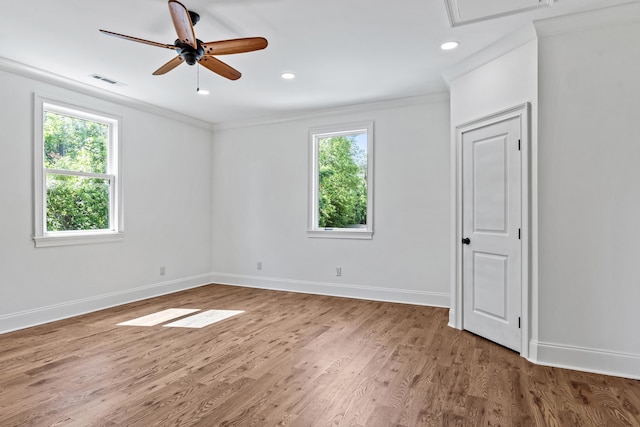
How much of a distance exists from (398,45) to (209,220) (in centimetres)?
433

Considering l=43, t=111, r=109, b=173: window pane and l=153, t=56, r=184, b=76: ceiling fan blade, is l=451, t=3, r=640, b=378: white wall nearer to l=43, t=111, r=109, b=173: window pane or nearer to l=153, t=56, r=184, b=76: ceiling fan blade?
l=153, t=56, r=184, b=76: ceiling fan blade

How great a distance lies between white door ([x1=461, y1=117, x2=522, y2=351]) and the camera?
313 centimetres

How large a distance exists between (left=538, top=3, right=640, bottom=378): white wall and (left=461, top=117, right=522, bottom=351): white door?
0.25 meters

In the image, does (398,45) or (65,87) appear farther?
(65,87)

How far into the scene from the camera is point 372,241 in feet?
16.6

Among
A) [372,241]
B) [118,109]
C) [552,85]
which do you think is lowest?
[372,241]

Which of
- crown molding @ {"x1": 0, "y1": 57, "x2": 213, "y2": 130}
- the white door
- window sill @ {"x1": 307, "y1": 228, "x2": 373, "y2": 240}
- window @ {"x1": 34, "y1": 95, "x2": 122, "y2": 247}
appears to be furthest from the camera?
window sill @ {"x1": 307, "y1": 228, "x2": 373, "y2": 240}

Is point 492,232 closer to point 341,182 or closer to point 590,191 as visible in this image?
point 590,191

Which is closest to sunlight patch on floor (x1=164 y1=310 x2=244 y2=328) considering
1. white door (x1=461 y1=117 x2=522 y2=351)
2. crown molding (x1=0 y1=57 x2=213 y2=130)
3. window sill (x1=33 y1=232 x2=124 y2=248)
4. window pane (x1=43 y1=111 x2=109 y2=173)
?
window sill (x1=33 y1=232 x2=124 y2=248)

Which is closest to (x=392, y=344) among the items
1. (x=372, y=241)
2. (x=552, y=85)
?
(x=372, y=241)

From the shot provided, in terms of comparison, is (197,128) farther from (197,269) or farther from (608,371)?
(608,371)

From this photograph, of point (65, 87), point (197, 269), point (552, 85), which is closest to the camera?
point (552, 85)

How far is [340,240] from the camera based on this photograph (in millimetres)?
5285

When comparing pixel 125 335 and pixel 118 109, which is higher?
pixel 118 109
